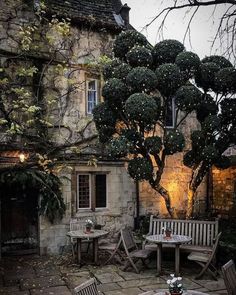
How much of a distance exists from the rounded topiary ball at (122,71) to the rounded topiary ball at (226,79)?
2313mm

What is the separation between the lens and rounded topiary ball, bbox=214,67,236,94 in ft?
29.8

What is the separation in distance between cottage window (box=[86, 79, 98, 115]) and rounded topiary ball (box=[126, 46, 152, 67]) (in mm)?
2447

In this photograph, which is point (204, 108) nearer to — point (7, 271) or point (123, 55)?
point (123, 55)

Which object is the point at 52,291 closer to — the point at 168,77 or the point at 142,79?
the point at 142,79

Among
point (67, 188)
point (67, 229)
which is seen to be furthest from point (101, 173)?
point (67, 229)

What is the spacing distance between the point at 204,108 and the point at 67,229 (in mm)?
5298

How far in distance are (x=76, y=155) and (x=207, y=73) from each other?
4.41 m

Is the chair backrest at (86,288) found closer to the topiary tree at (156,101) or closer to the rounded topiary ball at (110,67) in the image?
the topiary tree at (156,101)

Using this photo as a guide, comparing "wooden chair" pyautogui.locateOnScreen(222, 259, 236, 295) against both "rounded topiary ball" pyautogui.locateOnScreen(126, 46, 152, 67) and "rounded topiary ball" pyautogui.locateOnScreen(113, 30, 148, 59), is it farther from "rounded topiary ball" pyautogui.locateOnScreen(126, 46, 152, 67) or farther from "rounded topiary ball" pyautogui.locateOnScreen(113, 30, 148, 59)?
"rounded topiary ball" pyautogui.locateOnScreen(113, 30, 148, 59)

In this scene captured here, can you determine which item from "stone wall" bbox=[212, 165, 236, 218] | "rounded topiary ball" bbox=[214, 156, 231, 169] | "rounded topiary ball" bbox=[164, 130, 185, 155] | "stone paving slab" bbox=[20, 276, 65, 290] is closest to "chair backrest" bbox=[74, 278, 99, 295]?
"stone paving slab" bbox=[20, 276, 65, 290]

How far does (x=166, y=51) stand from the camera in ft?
31.5

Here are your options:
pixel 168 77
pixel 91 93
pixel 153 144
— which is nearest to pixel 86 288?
pixel 153 144

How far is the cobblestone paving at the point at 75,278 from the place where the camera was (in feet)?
23.5

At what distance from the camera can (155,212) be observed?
476 inches
